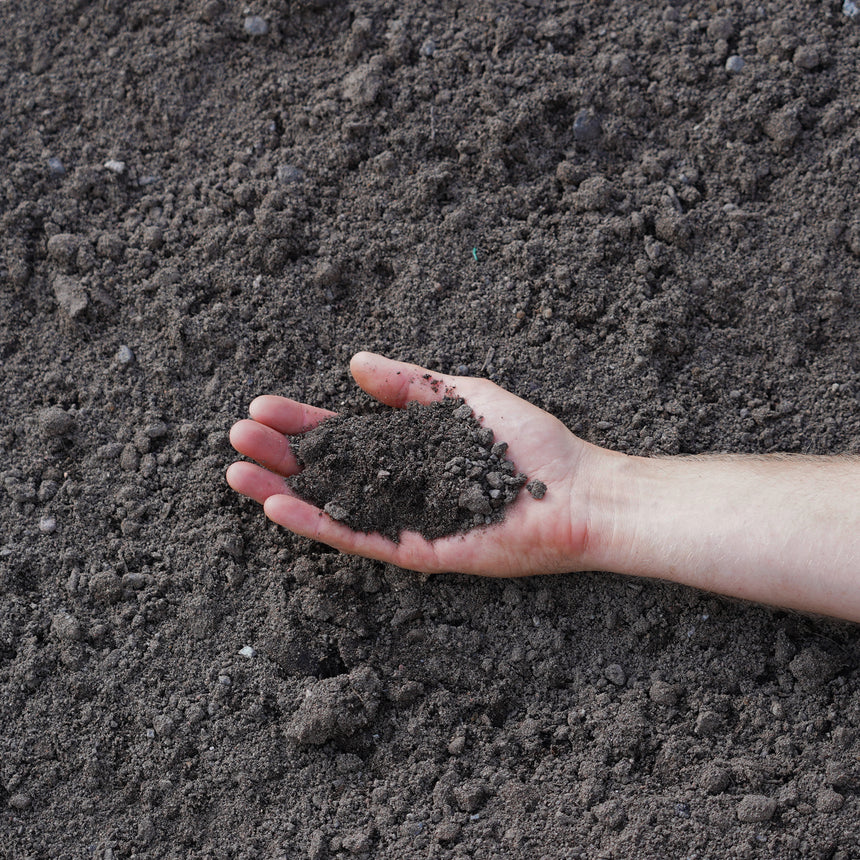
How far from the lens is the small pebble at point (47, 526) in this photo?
8.41 ft

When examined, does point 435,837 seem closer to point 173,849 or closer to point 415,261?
point 173,849

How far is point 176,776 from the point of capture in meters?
2.31

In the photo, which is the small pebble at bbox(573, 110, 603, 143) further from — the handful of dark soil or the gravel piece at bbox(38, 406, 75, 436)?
the gravel piece at bbox(38, 406, 75, 436)

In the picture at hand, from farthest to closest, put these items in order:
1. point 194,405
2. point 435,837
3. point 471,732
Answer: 1. point 194,405
2. point 471,732
3. point 435,837

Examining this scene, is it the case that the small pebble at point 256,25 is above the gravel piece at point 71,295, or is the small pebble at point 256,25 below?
above

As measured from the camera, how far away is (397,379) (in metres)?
2.52

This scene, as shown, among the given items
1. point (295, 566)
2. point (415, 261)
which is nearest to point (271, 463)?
point (295, 566)

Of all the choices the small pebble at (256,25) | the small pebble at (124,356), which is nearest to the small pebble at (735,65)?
the small pebble at (256,25)

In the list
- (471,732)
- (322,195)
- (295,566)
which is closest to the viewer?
(471,732)

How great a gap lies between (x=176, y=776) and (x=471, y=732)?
812 millimetres

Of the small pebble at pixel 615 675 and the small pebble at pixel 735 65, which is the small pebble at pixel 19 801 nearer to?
the small pebble at pixel 615 675

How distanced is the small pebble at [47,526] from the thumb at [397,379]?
3.35 ft

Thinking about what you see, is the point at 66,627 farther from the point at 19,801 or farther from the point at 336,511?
the point at 336,511

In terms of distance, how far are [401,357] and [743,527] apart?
1.14 meters
